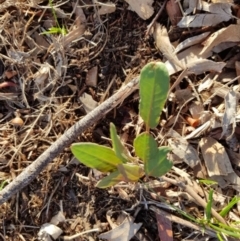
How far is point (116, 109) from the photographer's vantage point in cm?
142

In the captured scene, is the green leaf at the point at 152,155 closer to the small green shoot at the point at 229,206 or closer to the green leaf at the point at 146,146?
the green leaf at the point at 146,146

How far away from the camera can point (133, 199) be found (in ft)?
4.51

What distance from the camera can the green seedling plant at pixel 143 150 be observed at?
1.21 meters

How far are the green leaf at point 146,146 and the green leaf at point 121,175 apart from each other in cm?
4

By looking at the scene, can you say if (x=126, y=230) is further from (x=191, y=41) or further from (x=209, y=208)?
(x=191, y=41)

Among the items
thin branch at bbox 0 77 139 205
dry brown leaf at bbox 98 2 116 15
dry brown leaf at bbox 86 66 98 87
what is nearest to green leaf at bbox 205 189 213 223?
thin branch at bbox 0 77 139 205

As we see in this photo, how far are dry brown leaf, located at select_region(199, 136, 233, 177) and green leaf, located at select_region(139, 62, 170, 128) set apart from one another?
177 mm

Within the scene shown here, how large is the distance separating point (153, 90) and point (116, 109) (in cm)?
23

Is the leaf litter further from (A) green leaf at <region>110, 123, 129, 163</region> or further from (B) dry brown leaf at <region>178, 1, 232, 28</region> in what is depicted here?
(A) green leaf at <region>110, 123, 129, 163</region>

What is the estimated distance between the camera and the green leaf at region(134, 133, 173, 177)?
49.0 inches

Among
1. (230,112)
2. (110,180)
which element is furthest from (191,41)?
(110,180)

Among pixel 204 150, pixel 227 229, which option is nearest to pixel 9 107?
pixel 204 150

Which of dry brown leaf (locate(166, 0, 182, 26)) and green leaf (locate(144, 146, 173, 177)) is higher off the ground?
dry brown leaf (locate(166, 0, 182, 26))

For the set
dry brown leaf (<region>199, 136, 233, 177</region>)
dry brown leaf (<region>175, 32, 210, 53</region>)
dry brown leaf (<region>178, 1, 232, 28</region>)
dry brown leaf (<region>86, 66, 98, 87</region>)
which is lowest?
dry brown leaf (<region>199, 136, 233, 177</region>)
